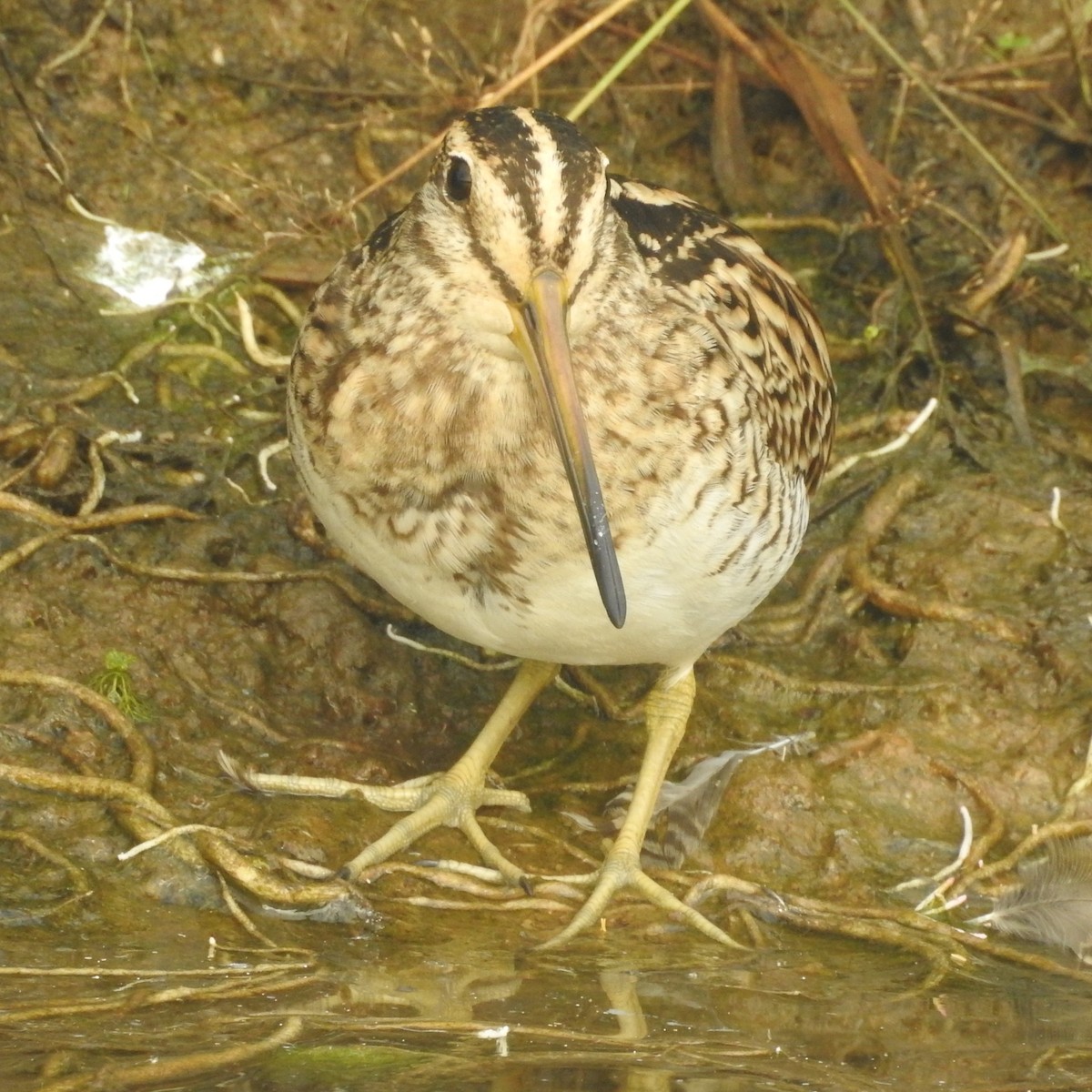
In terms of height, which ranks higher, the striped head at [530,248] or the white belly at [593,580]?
the striped head at [530,248]

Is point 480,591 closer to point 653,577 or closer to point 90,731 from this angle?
point 653,577

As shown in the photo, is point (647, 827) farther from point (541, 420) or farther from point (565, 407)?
point (565, 407)

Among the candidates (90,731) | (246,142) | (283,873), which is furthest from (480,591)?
(246,142)

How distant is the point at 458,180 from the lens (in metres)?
3.23

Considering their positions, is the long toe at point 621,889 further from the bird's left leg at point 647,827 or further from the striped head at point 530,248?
the striped head at point 530,248

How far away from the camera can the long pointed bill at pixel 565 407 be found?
125 inches

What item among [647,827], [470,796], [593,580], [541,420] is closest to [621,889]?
[647,827]

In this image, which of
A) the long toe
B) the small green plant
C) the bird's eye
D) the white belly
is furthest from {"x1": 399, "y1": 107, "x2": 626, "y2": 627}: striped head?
the small green plant

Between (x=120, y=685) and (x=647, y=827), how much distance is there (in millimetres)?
1194

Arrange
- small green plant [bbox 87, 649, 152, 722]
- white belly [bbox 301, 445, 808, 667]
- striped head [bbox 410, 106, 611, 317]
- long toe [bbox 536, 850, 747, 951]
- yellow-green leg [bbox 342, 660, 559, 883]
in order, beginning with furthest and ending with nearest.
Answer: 1. small green plant [bbox 87, 649, 152, 722]
2. yellow-green leg [bbox 342, 660, 559, 883]
3. long toe [bbox 536, 850, 747, 951]
4. white belly [bbox 301, 445, 808, 667]
5. striped head [bbox 410, 106, 611, 317]

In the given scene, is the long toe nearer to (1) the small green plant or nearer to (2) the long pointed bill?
(2) the long pointed bill

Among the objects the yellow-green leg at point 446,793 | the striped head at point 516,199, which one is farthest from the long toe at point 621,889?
the striped head at point 516,199

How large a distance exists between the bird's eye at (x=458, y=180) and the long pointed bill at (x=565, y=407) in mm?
196

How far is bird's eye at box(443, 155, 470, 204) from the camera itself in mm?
3207
